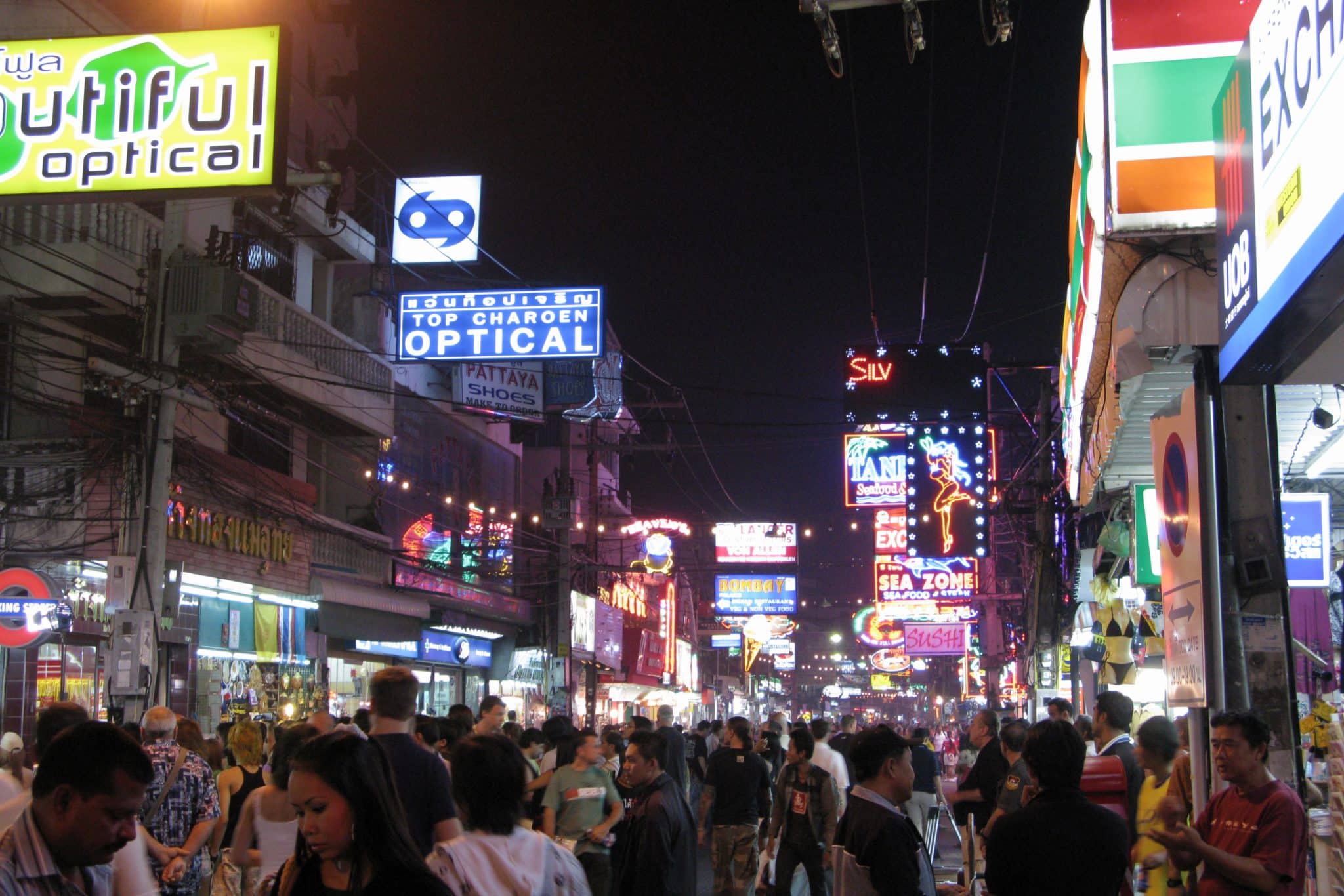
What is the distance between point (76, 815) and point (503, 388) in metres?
28.7

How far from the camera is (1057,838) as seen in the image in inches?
201

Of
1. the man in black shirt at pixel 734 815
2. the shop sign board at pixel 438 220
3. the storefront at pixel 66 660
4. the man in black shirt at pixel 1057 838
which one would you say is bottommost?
the man in black shirt at pixel 734 815

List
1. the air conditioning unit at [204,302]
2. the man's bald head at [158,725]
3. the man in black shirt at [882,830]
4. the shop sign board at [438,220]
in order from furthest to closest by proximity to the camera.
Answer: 1. the shop sign board at [438,220]
2. the air conditioning unit at [204,302]
3. the man's bald head at [158,725]
4. the man in black shirt at [882,830]

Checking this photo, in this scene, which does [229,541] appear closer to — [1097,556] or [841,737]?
[841,737]

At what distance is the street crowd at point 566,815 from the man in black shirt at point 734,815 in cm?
2

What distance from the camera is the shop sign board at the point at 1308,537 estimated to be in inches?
481

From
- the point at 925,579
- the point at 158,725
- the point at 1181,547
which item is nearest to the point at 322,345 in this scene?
the point at 158,725

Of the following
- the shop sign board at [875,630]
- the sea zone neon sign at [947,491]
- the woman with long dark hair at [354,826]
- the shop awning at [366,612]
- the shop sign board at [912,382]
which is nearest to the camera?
the woman with long dark hair at [354,826]

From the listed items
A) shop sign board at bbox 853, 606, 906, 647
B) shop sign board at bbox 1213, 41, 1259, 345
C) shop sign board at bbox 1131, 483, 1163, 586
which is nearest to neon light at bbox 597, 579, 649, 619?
shop sign board at bbox 853, 606, 906, 647

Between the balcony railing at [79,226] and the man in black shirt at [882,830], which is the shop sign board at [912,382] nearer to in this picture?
the balcony railing at [79,226]

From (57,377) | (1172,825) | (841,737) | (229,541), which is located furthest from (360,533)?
(1172,825)

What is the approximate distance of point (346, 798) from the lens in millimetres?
3486

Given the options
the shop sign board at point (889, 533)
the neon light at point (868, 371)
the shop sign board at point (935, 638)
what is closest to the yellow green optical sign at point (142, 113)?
the neon light at point (868, 371)

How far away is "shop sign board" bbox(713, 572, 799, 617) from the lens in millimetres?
50656
